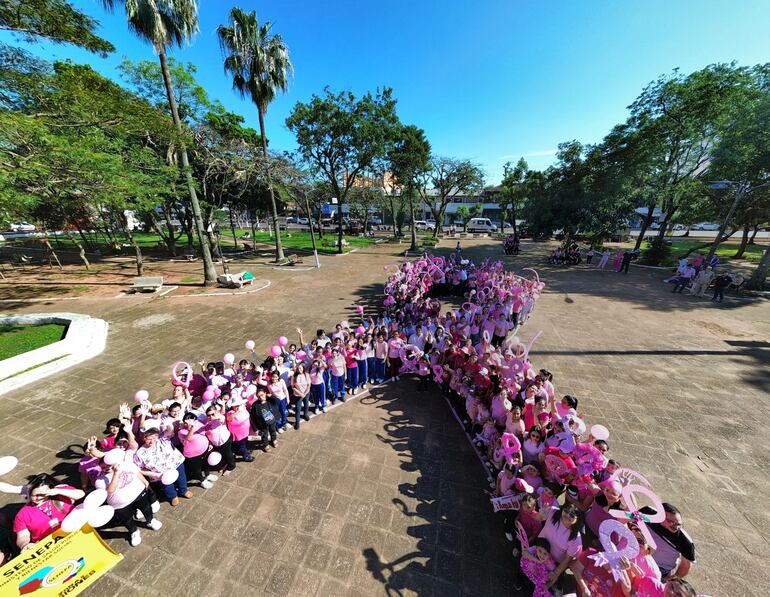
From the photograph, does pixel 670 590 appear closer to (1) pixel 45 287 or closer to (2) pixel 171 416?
(2) pixel 171 416

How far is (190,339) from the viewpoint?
10.0 meters

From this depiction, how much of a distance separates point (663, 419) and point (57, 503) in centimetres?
1032

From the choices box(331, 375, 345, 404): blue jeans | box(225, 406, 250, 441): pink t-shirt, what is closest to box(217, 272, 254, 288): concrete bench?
box(331, 375, 345, 404): blue jeans

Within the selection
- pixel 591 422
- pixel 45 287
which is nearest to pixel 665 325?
pixel 591 422

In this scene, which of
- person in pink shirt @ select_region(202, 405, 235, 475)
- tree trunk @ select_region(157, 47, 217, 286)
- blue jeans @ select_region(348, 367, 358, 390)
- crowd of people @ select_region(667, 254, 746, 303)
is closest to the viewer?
person in pink shirt @ select_region(202, 405, 235, 475)

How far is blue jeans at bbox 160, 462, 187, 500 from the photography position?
172 inches

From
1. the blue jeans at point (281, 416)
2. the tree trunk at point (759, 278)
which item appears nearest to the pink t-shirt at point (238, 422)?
the blue jeans at point (281, 416)

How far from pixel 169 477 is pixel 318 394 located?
9.35 feet

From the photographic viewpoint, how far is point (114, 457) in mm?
3635

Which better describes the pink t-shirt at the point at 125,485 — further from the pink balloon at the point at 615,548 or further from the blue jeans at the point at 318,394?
the pink balloon at the point at 615,548

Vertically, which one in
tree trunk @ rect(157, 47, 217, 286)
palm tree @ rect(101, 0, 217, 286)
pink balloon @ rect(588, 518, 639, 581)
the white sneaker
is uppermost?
palm tree @ rect(101, 0, 217, 286)

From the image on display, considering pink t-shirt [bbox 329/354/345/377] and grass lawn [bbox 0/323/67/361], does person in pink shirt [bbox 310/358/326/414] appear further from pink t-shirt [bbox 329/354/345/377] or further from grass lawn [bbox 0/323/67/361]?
grass lawn [bbox 0/323/67/361]

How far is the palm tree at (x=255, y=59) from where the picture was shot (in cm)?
1691

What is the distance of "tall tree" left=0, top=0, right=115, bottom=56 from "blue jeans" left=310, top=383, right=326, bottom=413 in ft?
38.1
